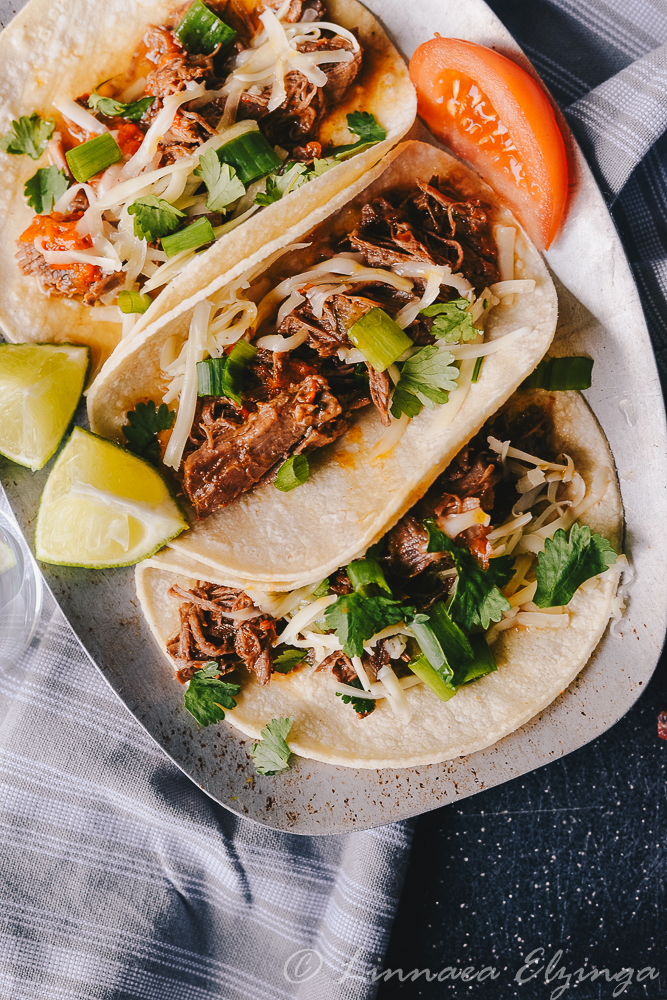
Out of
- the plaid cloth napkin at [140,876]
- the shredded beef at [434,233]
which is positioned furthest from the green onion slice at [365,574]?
the plaid cloth napkin at [140,876]

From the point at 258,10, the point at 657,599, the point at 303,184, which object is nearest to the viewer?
the point at 303,184

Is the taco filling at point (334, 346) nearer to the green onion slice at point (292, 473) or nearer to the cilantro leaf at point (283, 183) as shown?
the green onion slice at point (292, 473)

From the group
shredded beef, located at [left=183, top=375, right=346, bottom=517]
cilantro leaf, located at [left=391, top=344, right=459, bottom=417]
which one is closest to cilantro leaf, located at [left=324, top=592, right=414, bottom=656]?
shredded beef, located at [left=183, top=375, right=346, bottom=517]

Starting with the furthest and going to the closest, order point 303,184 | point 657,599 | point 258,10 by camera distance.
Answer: point 657,599 → point 258,10 → point 303,184

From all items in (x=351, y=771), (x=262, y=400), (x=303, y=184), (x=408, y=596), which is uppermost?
(x=303, y=184)

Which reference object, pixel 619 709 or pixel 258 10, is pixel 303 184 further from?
pixel 619 709

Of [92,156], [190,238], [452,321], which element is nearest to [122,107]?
[92,156]

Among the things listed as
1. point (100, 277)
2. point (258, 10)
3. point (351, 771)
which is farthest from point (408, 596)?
point (258, 10)

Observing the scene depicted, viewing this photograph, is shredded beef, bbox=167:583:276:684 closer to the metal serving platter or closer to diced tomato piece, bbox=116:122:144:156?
the metal serving platter
